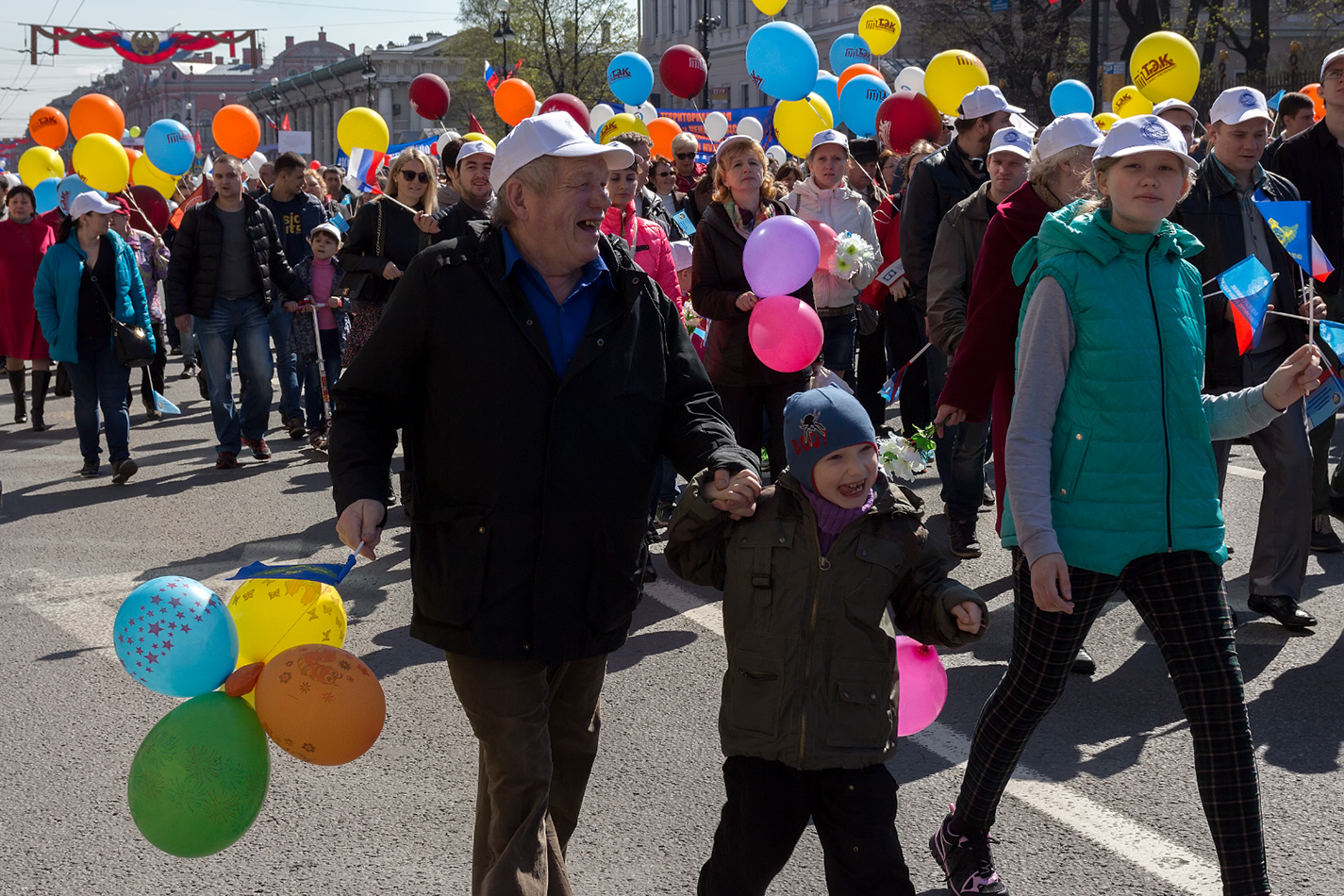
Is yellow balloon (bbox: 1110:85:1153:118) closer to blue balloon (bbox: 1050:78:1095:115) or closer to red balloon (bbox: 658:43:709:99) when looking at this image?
blue balloon (bbox: 1050:78:1095:115)

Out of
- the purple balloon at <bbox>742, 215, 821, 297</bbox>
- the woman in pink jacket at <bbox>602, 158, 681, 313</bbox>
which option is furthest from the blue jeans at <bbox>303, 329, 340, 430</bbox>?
the purple balloon at <bbox>742, 215, 821, 297</bbox>

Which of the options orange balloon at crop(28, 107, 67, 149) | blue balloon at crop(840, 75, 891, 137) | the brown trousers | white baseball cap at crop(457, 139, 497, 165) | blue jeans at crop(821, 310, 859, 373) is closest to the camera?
the brown trousers

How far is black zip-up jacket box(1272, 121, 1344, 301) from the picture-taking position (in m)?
6.71

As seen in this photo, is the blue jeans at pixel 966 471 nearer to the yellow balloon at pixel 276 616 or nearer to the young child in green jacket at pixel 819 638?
the young child in green jacket at pixel 819 638

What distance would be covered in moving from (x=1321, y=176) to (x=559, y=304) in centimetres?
507

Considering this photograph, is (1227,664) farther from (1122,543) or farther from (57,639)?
(57,639)

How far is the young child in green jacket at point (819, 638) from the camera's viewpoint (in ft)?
9.83

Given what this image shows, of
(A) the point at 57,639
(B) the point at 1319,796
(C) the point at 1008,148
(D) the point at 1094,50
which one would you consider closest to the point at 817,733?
(B) the point at 1319,796

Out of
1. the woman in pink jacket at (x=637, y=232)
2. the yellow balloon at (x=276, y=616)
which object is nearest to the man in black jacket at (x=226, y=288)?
the woman in pink jacket at (x=637, y=232)

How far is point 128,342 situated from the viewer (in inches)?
384

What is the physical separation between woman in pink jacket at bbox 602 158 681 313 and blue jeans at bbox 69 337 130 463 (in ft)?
15.5

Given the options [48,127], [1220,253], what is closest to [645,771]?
[1220,253]

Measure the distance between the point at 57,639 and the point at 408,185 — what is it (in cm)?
335

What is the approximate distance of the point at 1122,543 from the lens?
10.9ft
